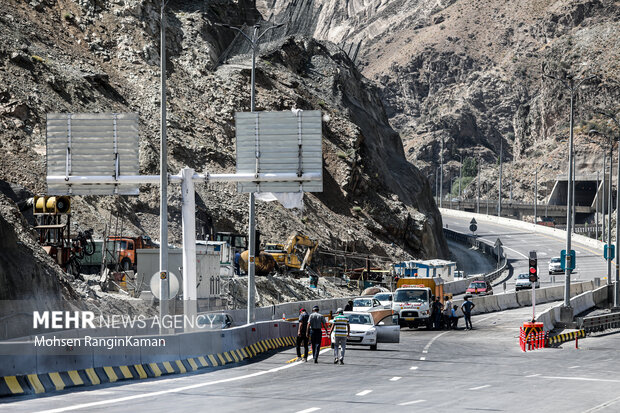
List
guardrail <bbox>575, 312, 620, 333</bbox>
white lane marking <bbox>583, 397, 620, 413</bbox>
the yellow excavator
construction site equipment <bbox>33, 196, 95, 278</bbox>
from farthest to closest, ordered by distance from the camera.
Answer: the yellow excavator < guardrail <bbox>575, 312, 620, 333</bbox> < construction site equipment <bbox>33, 196, 95, 278</bbox> < white lane marking <bbox>583, 397, 620, 413</bbox>

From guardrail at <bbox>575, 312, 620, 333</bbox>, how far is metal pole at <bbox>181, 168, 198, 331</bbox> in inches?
791

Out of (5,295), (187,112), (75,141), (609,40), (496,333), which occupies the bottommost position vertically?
(496,333)

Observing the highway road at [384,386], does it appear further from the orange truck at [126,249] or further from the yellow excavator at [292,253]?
the yellow excavator at [292,253]

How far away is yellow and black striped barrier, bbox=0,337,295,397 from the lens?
16.9 m

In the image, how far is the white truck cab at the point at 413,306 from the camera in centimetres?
4197

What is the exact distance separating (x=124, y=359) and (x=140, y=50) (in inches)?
2099

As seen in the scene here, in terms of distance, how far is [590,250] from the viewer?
104 metres

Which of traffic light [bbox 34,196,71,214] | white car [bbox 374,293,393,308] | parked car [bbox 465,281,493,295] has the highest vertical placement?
traffic light [bbox 34,196,71,214]

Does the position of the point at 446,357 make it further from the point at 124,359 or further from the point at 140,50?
the point at 140,50

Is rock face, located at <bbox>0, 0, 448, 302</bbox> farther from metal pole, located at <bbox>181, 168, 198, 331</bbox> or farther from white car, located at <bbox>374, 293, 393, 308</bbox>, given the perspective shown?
metal pole, located at <bbox>181, 168, 198, 331</bbox>

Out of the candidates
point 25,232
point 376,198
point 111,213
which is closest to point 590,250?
point 376,198

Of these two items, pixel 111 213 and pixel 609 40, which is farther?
pixel 609 40

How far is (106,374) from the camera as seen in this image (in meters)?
19.6

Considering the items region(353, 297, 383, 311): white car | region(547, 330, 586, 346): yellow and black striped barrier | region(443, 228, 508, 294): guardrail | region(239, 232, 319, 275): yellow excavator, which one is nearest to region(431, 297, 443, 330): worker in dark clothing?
region(353, 297, 383, 311): white car
